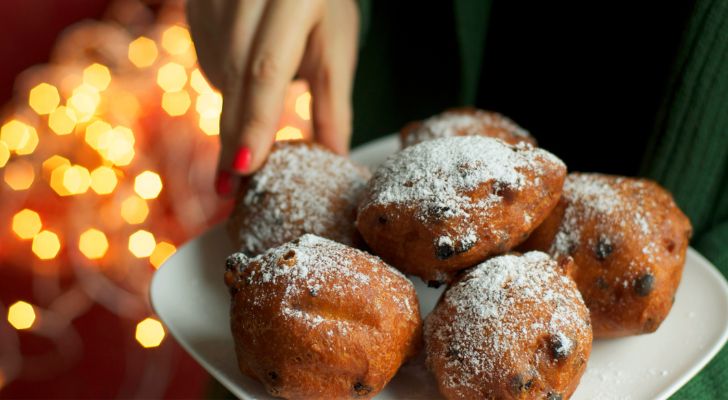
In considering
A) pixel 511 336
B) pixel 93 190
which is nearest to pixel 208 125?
pixel 93 190

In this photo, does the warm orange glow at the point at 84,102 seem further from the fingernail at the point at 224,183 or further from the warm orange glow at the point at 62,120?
the fingernail at the point at 224,183

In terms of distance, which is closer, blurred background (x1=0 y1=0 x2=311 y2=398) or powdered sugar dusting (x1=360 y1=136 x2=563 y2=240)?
powdered sugar dusting (x1=360 y1=136 x2=563 y2=240)

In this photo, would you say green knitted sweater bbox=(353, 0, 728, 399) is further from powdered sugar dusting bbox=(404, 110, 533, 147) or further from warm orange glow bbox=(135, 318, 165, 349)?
warm orange glow bbox=(135, 318, 165, 349)

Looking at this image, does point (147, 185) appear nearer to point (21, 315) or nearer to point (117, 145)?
point (117, 145)

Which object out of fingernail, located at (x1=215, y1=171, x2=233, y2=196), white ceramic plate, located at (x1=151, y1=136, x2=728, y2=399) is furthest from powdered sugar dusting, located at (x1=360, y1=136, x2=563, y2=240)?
fingernail, located at (x1=215, y1=171, x2=233, y2=196)

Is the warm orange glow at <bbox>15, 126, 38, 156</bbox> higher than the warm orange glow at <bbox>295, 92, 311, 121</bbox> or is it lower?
lower
